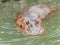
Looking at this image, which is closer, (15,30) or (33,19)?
(15,30)

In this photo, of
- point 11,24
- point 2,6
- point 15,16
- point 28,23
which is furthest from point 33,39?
point 2,6

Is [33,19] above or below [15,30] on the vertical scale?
above

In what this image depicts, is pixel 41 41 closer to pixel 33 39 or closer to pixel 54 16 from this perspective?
pixel 33 39

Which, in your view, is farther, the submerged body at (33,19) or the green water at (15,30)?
Result: the submerged body at (33,19)

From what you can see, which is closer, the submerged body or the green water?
the green water
